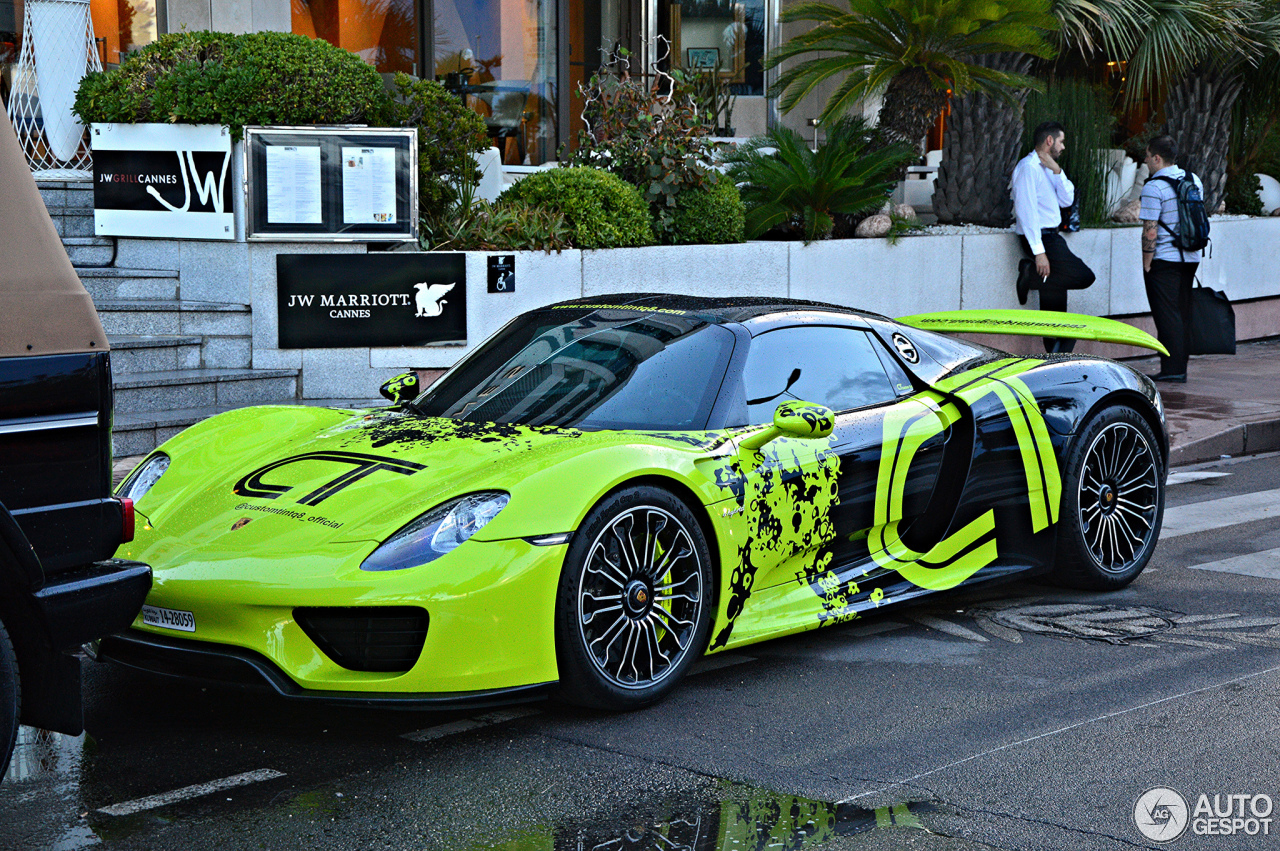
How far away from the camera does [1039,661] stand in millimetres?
5281

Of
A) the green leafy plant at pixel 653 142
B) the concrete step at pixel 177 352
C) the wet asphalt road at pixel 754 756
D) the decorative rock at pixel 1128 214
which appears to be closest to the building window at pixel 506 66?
the green leafy plant at pixel 653 142

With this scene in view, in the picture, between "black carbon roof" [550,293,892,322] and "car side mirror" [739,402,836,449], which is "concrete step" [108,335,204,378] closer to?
"black carbon roof" [550,293,892,322]

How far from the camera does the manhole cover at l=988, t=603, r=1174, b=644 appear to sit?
5.66m

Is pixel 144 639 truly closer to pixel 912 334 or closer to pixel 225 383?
pixel 912 334

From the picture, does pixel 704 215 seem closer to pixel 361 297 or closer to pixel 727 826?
pixel 361 297

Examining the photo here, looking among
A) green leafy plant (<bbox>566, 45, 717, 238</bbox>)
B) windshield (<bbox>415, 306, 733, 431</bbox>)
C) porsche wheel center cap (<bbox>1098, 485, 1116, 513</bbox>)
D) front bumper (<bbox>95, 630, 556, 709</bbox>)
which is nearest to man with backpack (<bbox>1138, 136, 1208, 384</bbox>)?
green leafy plant (<bbox>566, 45, 717, 238</bbox>)

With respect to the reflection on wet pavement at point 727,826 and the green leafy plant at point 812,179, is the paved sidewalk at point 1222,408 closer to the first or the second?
the green leafy plant at point 812,179

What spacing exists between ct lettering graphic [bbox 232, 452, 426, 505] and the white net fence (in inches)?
291

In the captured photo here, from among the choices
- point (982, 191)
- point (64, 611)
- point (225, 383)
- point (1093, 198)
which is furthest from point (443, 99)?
point (64, 611)

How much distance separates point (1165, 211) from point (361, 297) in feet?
23.3

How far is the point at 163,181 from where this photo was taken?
10.2m

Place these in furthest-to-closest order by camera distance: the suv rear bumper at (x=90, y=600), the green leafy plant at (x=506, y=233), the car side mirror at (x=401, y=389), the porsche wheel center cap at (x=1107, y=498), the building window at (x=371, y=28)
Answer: the building window at (x=371, y=28)
the green leafy plant at (x=506, y=233)
the porsche wheel center cap at (x=1107, y=498)
the car side mirror at (x=401, y=389)
the suv rear bumper at (x=90, y=600)

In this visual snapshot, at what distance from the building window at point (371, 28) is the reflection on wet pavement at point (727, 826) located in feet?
42.2

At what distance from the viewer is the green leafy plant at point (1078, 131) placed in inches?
565
